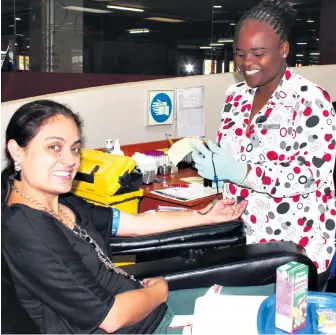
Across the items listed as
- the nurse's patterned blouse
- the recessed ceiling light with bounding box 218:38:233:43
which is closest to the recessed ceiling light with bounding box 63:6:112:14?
the recessed ceiling light with bounding box 218:38:233:43

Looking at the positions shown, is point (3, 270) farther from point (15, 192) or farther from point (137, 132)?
point (137, 132)

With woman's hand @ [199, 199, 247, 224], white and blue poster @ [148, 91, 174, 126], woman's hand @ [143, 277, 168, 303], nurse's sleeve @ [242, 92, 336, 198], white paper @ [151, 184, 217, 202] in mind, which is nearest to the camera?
woman's hand @ [143, 277, 168, 303]

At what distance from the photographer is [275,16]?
6.14 ft

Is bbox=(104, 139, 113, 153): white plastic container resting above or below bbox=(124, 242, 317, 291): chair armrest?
above

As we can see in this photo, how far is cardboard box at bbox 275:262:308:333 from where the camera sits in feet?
3.86

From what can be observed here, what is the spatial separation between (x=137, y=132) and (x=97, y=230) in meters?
1.50

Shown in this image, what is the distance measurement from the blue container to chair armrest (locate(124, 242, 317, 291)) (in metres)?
0.33

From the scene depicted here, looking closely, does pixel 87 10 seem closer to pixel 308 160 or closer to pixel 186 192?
pixel 186 192

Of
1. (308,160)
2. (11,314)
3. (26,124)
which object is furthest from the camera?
(308,160)

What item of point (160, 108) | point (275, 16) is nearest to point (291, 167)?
point (275, 16)

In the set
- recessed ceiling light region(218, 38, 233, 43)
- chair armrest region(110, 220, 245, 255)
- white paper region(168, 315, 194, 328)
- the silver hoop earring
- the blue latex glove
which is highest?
recessed ceiling light region(218, 38, 233, 43)

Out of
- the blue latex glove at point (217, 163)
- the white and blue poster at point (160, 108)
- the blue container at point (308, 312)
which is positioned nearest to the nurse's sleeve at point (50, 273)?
the blue container at point (308, 312)

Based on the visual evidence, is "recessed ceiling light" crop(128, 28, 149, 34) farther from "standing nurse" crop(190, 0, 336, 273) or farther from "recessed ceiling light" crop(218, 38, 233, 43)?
"standing nurse" crop(190, 0, 336, 273)

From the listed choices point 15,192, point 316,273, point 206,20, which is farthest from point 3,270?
point 206,20
